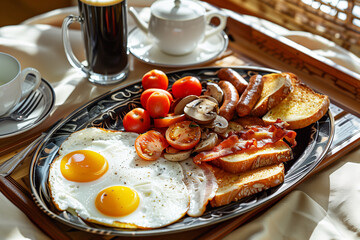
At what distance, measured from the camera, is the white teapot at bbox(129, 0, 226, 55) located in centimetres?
228

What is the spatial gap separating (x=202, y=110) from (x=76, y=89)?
0.87m

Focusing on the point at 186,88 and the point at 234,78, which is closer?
the point at 186,88

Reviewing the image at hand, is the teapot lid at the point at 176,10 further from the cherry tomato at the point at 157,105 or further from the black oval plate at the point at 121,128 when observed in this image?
the cherry tomato at the point at 157,105

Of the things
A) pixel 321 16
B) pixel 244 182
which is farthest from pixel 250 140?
pixel 321 16

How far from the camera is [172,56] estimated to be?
97.5 inches

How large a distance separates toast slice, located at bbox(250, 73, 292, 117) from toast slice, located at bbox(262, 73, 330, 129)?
3 centimetres

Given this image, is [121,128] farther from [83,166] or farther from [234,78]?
[234,78]

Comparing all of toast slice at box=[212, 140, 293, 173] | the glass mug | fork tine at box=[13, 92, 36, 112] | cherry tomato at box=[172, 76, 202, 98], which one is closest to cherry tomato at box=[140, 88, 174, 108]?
cherry tomato at box=[172, 76, 202, 98]

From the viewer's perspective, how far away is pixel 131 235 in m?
1.30

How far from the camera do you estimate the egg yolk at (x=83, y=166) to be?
1513 mm

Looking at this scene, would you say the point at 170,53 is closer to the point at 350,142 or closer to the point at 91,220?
the point at 350,142

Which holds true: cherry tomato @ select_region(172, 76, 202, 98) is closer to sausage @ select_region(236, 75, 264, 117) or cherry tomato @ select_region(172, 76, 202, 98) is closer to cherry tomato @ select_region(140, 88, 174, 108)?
cherry tomato @ select_region(140, 88, 174, 108)

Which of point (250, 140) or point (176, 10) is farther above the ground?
point (176, 10)

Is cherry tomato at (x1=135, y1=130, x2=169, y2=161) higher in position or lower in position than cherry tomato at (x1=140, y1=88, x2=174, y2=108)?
lower
